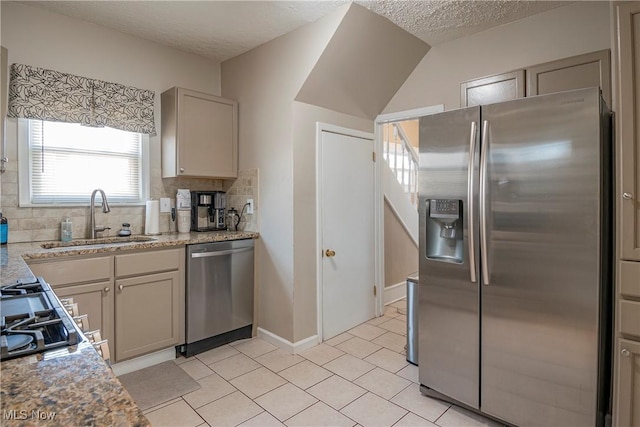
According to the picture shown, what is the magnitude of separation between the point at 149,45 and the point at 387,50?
2.11m

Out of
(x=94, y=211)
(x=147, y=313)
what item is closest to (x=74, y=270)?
(x=147, y=313)

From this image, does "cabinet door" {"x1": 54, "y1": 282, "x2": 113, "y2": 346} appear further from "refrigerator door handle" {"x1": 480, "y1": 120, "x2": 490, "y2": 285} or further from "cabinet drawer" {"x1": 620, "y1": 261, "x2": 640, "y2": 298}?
"cabinet drawer" {"x1": 620, "y1": 261, "x2": 640, "y2": 298}

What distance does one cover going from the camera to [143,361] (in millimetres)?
2711

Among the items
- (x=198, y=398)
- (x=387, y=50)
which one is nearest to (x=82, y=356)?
(x=198, y=398)

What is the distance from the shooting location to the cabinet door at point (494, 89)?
2412mm

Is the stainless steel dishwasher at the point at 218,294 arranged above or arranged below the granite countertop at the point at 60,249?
below

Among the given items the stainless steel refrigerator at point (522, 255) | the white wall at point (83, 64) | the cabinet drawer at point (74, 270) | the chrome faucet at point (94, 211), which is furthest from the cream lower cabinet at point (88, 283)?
the stainless steel refrigerator at point (522, 255)

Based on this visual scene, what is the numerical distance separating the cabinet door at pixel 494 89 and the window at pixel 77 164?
9.05 ft

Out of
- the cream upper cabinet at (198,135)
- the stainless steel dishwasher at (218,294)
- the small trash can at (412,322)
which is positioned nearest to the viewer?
the small trash can at (412,322)

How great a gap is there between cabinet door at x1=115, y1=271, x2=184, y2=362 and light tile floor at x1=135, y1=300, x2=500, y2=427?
0.28m

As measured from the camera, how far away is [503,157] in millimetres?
1922

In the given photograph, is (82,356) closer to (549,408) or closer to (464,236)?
(464,236)

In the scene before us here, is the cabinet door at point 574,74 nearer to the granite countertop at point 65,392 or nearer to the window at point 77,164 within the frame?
the granite countertop at point 65,392

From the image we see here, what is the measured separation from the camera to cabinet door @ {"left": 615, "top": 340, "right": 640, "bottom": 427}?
5.37 ft
